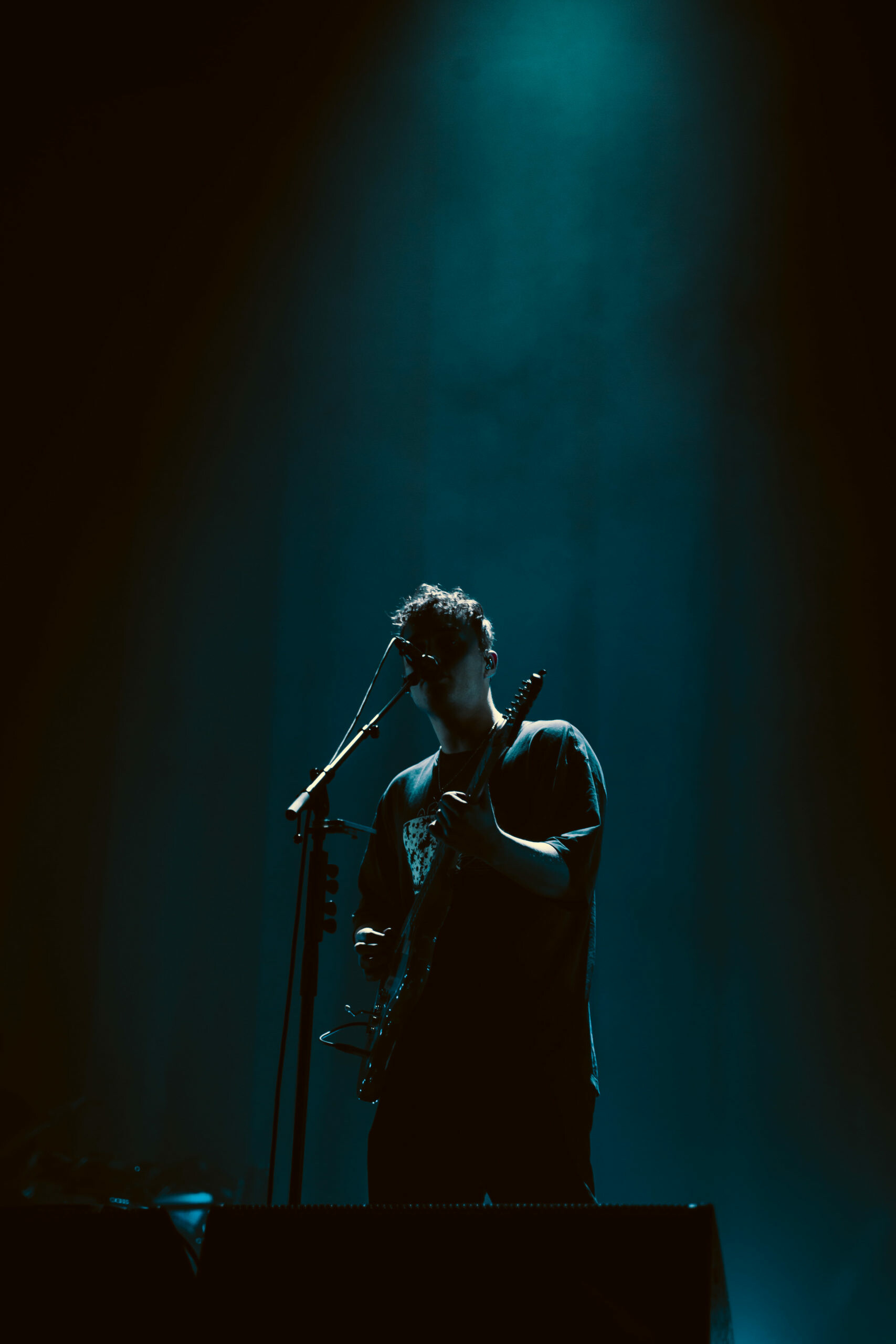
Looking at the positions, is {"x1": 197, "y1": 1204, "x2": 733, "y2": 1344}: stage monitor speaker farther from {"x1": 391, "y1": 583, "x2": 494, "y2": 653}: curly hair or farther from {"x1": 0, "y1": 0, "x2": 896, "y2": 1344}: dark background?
{"x1": 0, "y1": 0, "x2": 896, "y2": 1344}: dark background

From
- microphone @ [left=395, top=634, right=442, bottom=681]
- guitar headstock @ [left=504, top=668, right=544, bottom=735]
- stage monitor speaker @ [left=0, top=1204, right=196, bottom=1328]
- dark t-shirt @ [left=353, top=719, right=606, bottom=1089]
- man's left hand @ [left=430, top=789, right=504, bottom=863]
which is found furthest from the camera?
microphone @ [left=395, top=634, right=442, bottom=681]

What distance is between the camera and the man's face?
1971mm

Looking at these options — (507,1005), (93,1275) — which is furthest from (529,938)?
(93,1275)

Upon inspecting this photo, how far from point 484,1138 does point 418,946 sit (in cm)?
34

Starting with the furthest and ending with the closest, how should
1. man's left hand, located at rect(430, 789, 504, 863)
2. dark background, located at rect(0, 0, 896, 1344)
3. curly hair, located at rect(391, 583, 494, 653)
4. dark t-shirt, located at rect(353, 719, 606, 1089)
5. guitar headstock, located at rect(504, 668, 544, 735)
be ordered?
dark background, located at rect(0, 0, 896, 1344)
curly hair, located at rect(391, 583, 494, 653)
guitar headstock, located at rect(504, 668, 544, 735)
dark t-shirt, located at rect(353, 719, 606, 1089)
man's left hand, located at rect(430, 789, 504, 863)

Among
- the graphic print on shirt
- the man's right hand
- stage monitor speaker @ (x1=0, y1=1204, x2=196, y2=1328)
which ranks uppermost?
the graphic print on shirt

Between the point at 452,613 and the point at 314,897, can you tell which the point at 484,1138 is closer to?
the point at 314,897

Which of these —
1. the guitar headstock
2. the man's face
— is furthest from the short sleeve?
the man's face

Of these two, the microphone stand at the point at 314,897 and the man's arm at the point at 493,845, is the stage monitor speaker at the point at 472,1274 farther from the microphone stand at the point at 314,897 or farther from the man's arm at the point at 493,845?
the microphone stand at the point at 314,897

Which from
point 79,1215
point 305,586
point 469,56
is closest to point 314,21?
point 469,56

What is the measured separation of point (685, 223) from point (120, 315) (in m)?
2.00

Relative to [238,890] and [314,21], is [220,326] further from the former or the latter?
[238,890]

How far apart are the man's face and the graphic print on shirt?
9.1 inches

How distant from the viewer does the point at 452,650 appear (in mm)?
1988
